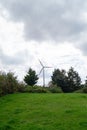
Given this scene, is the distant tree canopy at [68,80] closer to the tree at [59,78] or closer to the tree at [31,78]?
the tree at [59,78]

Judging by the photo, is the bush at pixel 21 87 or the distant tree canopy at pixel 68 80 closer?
the bush at pixel 21 87

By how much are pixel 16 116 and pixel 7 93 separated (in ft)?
63.4

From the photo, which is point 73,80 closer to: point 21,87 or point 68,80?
point 68,80

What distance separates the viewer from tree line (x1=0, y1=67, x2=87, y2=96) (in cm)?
4262

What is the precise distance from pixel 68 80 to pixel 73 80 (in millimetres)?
1586

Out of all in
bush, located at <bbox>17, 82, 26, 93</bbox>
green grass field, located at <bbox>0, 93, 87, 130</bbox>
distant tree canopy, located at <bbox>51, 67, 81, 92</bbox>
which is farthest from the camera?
distant tree canopy, located at <bbox>51, 67, 81, 92</bbox>

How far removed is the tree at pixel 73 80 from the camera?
7800 cm

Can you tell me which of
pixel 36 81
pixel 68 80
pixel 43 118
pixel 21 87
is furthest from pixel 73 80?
pixel 43 118

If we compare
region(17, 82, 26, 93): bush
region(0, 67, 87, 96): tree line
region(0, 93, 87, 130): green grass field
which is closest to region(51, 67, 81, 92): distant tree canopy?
region(0, 67, 87, 96): tree line

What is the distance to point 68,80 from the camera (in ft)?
258

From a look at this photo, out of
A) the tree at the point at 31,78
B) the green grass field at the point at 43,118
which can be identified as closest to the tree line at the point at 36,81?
the tree at the point at 31,78

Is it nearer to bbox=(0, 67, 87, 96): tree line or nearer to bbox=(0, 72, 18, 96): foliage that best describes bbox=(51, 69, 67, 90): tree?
bbox=(0, 67, 87, 96): tree line

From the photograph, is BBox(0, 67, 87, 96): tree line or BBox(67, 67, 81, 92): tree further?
BBox(67, 67, 81, 92): tree

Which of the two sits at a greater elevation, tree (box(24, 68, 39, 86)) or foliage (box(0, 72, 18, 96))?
tree (box(24, 68, 39, 86))
